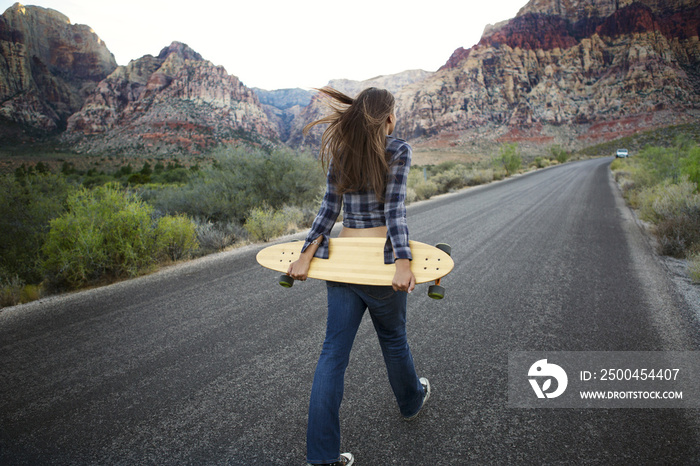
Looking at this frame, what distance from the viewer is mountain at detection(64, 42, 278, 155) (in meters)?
66.6

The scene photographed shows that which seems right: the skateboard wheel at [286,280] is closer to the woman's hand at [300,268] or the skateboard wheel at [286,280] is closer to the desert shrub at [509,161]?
the woman's hand at [300,268]

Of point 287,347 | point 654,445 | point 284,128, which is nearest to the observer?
point 654,445

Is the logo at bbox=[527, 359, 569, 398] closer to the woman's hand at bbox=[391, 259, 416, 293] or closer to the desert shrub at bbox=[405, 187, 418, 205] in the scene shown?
the woman's hand at bbox=[391, 259, 416, 293]

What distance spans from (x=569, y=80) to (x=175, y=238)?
350 ft

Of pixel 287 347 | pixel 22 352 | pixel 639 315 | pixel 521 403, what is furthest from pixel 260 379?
pixel 639 315

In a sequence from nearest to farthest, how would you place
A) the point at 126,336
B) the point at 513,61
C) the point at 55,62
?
1. the point at 126,336
2. the point at 513,61
3. the point at 55,62

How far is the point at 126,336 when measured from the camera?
323 cm

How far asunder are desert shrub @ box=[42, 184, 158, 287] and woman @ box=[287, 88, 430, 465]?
458 centimetres

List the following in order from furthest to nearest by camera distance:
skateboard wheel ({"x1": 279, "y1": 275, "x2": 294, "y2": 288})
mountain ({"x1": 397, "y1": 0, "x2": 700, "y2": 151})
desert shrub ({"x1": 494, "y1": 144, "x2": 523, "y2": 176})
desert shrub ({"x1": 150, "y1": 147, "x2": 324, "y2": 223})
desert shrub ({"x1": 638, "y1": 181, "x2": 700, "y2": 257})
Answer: mountain ({"x1": 397, "y1": 0, "x2": 700, "y2": 151}) → desert shrub ({"x1": 494, "y1": 144, "x2": 523, "y2": 176}) → desert shrub ({"x1": 150, "y1": 147, "x2": 324, "y2": 223}) → desert shrub ({"x1": 638, "y1": 181, "x2": 700, "y2": 257}) → skateboard wheel ({"x1": 279, "y1": 275, "x2": 294, "y2": 288})

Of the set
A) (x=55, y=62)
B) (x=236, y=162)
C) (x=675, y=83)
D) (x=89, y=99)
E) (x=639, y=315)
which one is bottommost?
(x=639, y=315)

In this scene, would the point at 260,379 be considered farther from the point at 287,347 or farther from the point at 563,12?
the point at 563,12

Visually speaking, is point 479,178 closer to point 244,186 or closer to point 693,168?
point 693,168

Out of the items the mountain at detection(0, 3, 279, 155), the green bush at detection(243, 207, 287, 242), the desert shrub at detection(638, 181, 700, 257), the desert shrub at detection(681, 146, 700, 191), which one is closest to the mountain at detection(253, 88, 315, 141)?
the mountain at detection(0, 3, 279, 155)

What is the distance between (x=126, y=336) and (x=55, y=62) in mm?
150106
